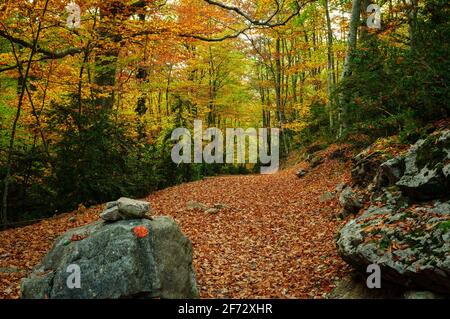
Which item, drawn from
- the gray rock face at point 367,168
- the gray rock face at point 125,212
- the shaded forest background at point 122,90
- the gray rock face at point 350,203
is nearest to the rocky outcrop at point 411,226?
the gray rock face at point 350,203

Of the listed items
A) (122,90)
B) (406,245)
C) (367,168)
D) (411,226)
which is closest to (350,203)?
(367,168)

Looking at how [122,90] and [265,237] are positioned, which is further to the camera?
[122,90]

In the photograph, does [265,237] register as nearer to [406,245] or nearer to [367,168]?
[367,168]

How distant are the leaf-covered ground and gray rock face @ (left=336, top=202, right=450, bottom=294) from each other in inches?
31.9

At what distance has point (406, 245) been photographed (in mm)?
4738

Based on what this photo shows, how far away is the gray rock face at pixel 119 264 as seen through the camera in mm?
4535

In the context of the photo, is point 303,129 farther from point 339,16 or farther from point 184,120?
point 184,120

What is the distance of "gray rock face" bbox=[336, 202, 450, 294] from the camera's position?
13.9ft

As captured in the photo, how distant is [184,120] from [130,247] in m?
13.1

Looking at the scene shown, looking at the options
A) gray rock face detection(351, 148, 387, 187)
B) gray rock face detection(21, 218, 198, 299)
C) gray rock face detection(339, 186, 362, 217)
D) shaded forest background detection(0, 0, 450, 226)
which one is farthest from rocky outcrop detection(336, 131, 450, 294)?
gray rock face detection(21, 218, 198, 299)

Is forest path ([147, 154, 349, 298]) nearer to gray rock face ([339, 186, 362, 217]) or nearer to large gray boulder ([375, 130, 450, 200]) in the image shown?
gray rock face ([339, 186, 362, 217])

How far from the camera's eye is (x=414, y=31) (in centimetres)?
754

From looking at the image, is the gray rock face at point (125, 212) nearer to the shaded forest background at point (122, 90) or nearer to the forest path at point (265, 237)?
the forest path at point (265, 237)

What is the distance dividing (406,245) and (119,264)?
12.3 ft
